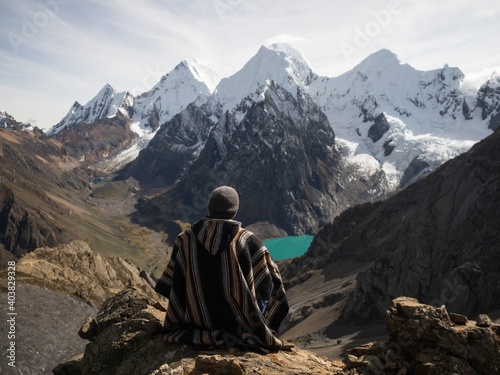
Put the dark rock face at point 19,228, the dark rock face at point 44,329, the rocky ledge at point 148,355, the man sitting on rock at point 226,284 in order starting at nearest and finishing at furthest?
the rocky ledge at point 148,355
the man sitting on rock at point 226,284
the dark rock face at point 44,329
the dark rock face at point 19,228

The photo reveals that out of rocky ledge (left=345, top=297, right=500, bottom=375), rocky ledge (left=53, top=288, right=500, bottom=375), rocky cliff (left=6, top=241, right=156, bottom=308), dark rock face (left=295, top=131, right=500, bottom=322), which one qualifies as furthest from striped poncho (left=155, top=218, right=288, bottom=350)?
dark rock face (left=295, top=131, right=500, bottom=322)

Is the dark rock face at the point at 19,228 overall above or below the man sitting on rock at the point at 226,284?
above

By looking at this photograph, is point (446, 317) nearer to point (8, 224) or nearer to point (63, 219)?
point (8, 224)

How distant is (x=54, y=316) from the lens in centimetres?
2248

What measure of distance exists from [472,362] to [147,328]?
23.0 ft

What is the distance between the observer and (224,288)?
8250 millimetres

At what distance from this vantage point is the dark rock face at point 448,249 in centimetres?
4756

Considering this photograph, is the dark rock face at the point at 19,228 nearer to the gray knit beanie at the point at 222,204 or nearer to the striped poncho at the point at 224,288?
the striped poncho at the point at 224,288

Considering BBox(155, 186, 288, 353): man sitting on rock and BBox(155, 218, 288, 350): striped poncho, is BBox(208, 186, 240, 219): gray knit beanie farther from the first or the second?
BBox(155, 218, 288, 350): striped poncho

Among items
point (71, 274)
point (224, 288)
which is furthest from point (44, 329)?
point (224, 288)

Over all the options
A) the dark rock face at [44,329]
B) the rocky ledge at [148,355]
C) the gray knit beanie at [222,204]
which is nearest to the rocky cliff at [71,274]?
the dark rock face at [44,329]

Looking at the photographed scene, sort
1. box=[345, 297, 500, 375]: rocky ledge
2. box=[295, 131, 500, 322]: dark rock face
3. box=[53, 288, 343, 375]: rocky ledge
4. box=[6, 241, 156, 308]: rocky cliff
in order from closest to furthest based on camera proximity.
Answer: box=[53, 288, 343, 375]: rocky ledge → box=[345, 297, 500, 375]: rocky ledge → box=[6, 241, 156, 308]: rocky cliff → box=[295, 131, 500, 322]: dark rock face

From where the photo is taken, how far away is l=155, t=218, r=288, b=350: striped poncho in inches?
322

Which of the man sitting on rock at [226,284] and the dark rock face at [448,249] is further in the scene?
the dark rock face at [448,249]
